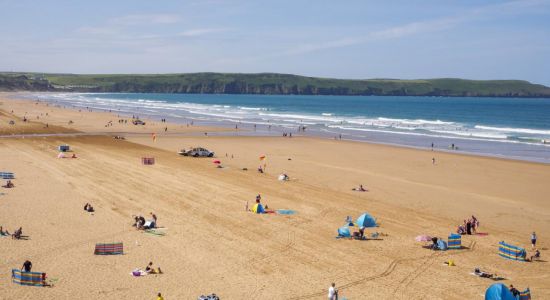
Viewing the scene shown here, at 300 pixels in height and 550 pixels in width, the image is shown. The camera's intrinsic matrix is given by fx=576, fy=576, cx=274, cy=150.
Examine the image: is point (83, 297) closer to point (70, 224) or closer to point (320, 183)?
point (70, 224)

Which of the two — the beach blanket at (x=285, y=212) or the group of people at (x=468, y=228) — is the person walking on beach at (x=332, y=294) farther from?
the beach blanket at (x=285, y=212)

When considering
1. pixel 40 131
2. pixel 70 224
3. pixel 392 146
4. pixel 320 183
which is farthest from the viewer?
pixel 40 131

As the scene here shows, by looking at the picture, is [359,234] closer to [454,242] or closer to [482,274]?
[454,242]

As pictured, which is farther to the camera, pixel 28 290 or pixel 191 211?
pixel 191 211

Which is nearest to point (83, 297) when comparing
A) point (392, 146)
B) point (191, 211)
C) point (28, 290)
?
point (28, 290)

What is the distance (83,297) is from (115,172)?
1987 cm

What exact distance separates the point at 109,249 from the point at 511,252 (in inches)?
562

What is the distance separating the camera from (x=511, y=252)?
20672mm

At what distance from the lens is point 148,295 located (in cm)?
1650

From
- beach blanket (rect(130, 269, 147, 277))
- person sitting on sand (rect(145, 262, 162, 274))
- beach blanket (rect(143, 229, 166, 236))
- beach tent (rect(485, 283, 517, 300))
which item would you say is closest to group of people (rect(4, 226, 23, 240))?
beach blanket (rect(143, 229, 166, 236))

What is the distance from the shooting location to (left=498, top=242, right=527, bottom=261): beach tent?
2048 cm

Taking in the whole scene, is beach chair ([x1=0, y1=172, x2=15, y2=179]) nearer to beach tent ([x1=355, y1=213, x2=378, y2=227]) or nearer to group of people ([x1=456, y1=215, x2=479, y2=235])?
beach tent ([x1=355, y1=213, x2=378, y2=227])

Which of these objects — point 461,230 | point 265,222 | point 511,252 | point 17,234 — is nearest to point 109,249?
point 17,234

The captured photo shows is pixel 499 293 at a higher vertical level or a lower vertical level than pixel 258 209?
higher
